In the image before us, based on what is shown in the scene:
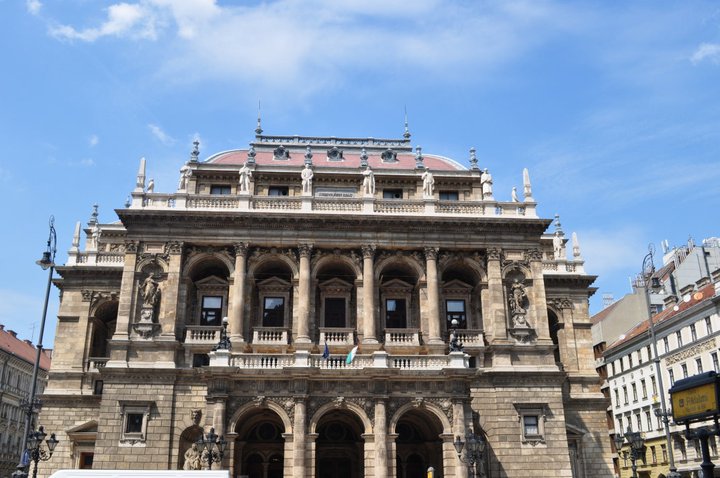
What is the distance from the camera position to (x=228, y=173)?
144 ft

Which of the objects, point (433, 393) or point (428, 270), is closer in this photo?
point (433, 393)

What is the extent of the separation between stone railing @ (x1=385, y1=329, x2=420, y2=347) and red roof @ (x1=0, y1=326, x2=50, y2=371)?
4735 cm

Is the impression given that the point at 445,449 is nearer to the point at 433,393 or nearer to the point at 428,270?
the point at 433,393

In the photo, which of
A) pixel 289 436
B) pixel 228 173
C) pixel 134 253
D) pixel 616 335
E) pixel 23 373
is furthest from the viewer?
pixel 23 373

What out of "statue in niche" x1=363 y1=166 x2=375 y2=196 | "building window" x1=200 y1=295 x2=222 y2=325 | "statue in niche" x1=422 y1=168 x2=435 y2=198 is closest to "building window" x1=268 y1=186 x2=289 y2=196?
"statue in niche" x1=363 y1=166 x2=375 y2=196

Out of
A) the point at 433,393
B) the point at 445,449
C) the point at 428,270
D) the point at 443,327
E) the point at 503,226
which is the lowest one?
the point at 445,449

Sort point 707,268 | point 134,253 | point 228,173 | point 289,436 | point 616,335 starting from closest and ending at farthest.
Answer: point 289,436 → point 134,253 → point 228,173 → point 707,268 → point 616,335

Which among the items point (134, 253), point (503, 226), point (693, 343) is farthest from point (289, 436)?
point (693, 343)

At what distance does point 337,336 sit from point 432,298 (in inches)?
226

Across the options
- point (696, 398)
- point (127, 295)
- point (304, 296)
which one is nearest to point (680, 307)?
point (304, 296)

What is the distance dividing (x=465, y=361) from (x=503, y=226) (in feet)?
31.1

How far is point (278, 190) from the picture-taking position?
44.2 meters

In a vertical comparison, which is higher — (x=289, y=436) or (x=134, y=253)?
(x=134, y=253)

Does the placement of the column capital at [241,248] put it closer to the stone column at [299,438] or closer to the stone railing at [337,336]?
the stone railing at [337,336]
